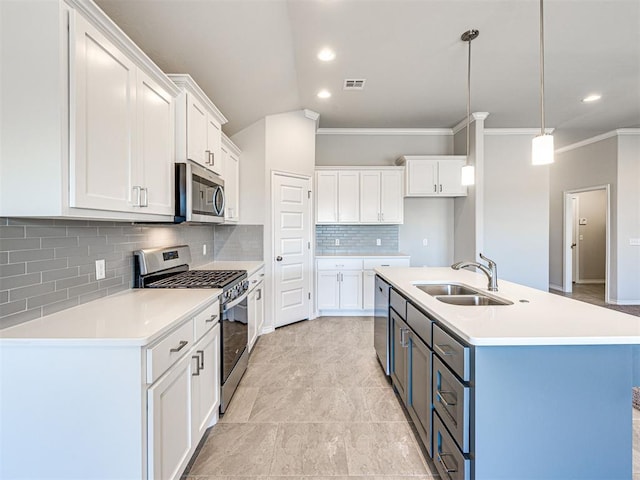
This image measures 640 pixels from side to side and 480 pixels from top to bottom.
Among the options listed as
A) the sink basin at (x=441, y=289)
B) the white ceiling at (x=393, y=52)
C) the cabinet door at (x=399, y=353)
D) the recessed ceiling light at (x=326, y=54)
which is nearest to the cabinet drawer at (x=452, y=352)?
the cabinet door at (x=399, y=353)

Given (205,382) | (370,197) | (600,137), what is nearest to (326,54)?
(370,197)

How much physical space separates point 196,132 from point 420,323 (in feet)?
6.58

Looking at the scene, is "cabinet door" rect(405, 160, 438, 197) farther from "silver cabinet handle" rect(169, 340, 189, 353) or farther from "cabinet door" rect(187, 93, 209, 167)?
"silver cabinet handle" rect(169, 340, 189, 353)

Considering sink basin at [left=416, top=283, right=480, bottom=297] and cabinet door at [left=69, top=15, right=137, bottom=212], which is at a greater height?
cabinet door at [left=69, top=15, right=137, bottom=212]

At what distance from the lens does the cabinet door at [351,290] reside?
4543 millimetres

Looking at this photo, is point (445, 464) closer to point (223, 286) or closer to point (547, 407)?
point (547, 407)

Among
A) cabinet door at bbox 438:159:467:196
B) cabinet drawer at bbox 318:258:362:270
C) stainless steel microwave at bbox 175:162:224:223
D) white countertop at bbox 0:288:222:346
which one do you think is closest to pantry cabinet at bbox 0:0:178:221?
white countertop at bbox 0:288:222:346

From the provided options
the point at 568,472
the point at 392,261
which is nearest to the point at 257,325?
the point at 392,261

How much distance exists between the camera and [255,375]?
278cm

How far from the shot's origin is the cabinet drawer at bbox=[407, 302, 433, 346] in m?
1.64

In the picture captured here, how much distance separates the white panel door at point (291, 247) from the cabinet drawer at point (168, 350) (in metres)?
2.42

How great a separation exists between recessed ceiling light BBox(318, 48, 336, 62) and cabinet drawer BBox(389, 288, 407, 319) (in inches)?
89.2

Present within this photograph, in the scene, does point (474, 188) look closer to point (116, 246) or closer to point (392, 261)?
point (392, 261)

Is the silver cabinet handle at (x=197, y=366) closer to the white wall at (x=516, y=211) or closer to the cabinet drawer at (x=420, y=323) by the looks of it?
the cabinet drawer at (x=420, y=323)
